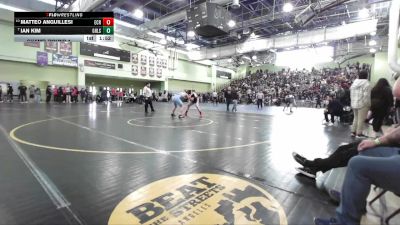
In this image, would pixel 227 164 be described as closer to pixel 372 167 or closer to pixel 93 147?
pixel 372 167

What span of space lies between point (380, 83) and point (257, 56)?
948 inches

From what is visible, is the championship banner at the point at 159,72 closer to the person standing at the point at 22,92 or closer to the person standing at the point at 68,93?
the person standing at the point at 68,93

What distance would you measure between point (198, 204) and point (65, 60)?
72.7 ft

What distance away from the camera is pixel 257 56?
29.0m

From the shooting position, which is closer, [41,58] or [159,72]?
[41,58]

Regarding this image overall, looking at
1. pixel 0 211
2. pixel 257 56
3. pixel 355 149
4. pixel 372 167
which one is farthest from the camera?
pixel 257 56

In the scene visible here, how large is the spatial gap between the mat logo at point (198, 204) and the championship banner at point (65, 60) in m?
21.3

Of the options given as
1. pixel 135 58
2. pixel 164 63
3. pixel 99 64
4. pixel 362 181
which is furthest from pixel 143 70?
pixel 362 181

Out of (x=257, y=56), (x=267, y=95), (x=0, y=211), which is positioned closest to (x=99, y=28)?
(x=0, y=211)

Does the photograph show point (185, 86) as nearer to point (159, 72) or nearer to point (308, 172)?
point (159, 72)

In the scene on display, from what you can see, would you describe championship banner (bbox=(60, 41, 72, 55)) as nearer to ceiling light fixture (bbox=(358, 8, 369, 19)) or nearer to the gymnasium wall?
the gymnasium wall

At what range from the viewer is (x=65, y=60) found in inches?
806

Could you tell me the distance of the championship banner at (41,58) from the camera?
750 inches
